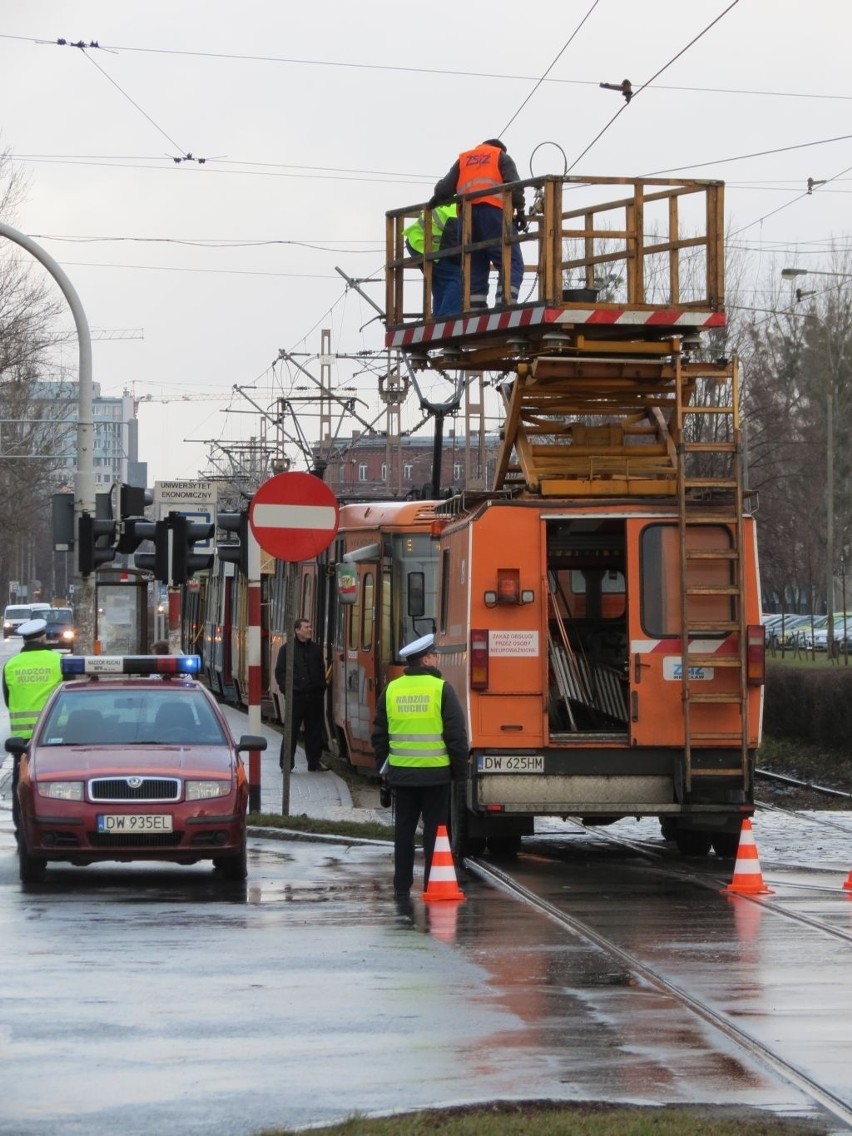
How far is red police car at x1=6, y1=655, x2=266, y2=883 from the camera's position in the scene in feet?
44.2

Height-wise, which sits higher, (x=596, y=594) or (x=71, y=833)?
(x=596, y=594)

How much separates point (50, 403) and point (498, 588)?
6424 centimetres

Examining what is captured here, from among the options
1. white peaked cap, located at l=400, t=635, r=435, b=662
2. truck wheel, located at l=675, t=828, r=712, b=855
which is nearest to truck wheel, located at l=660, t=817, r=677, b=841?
truck wheel, located at l=675, t=828, r=712, b=855

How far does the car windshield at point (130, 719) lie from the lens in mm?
14578

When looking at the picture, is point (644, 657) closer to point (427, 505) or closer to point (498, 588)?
point (498, 588)

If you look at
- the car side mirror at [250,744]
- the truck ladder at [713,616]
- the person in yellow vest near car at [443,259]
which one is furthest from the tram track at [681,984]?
the person in yellow vest near car at [443,259]

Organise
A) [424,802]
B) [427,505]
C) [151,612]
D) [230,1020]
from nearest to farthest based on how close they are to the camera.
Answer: [230,1020] < [424,802] < [427,505] < [151,612]

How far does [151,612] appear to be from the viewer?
1884 inches

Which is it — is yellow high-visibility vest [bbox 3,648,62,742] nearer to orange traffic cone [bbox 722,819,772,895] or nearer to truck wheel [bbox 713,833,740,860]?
truck wheel [bbox 713,833,740,860]

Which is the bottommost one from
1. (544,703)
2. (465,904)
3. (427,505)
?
(465,904)

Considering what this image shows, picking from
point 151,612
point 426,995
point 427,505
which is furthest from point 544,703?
point 151,612

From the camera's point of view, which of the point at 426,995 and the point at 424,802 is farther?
the point at 424,802

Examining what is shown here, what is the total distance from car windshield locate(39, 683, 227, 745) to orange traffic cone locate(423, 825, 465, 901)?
225cm

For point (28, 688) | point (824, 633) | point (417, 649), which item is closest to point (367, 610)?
point (28, 688)
